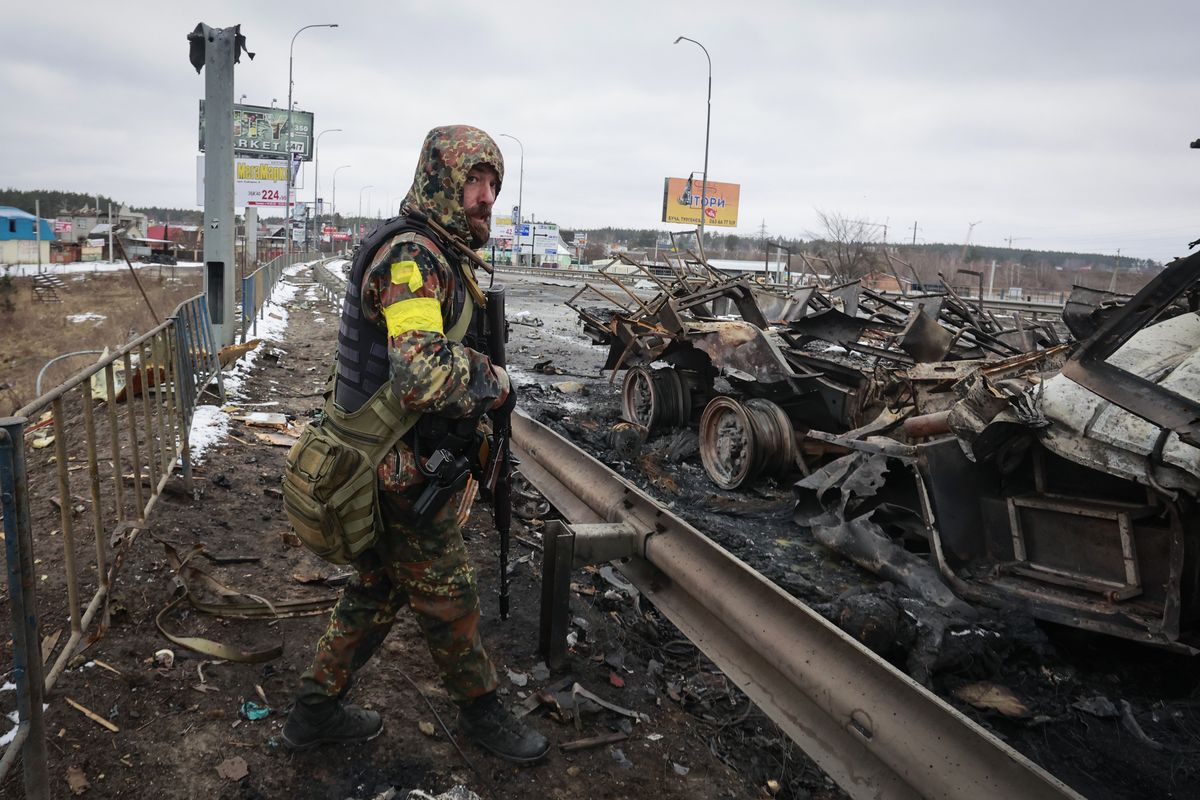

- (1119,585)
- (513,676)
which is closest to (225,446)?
(513,676)

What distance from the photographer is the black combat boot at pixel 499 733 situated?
102 inches

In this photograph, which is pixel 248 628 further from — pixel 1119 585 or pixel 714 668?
pixel 1119 585

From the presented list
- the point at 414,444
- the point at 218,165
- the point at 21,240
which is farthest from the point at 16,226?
the point at 414,444

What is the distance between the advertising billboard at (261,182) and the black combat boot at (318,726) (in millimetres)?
21692

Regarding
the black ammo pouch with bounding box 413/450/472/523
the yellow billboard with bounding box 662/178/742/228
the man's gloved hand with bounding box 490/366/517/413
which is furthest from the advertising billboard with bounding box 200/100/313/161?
the yellow billboard with bounding box 662/178/742/228

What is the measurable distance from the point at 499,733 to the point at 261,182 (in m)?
23.0

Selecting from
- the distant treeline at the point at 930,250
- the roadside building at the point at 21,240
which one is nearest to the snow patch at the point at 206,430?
the roadside building at the point at 21,240

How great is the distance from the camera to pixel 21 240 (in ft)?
106

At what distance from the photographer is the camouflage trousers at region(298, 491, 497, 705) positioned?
8.09ft

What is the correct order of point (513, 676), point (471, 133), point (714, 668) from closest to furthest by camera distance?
point (471, 133)
point (513, 676)
point (714, 668)

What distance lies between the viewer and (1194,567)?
3285 mm

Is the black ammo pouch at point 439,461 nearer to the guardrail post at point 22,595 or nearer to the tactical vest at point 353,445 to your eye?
the tactical vest at point 353,445

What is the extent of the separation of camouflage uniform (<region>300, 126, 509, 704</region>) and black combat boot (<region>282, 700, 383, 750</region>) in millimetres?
42

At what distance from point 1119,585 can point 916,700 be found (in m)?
2.11
